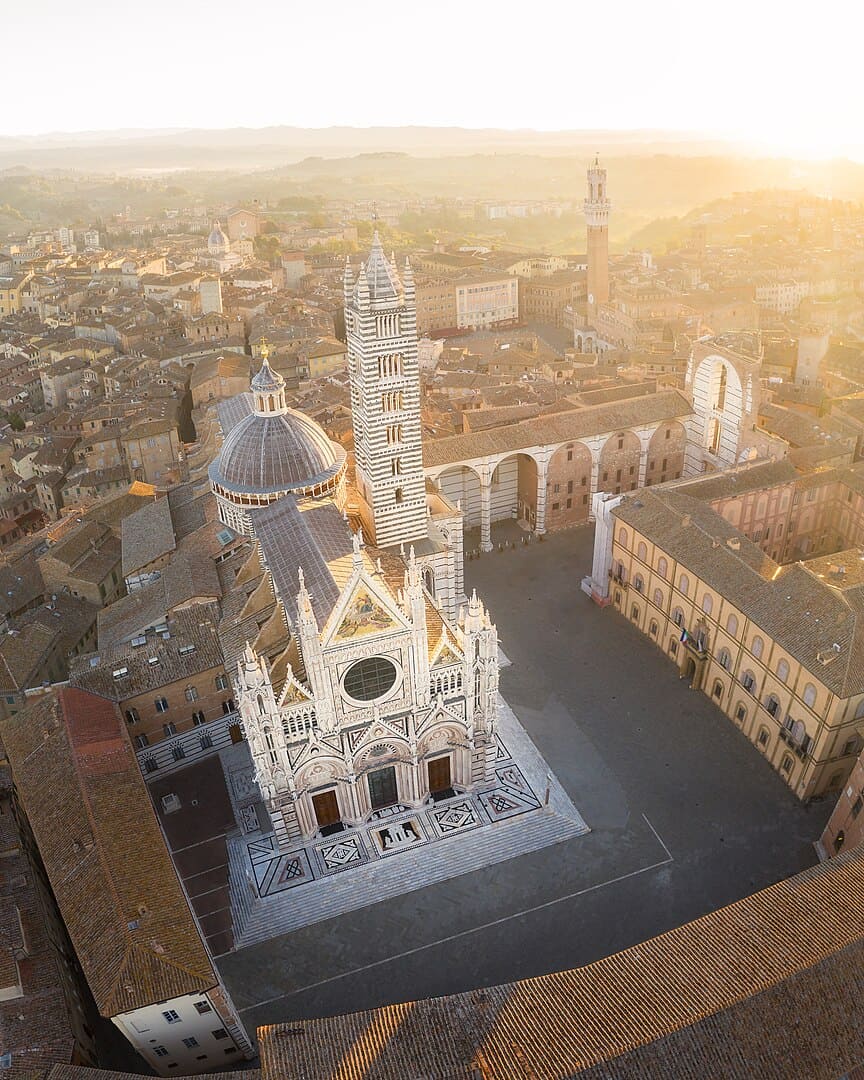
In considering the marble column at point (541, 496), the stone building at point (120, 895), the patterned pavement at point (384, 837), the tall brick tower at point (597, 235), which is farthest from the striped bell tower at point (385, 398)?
the tall brick tower at point (597, 235)

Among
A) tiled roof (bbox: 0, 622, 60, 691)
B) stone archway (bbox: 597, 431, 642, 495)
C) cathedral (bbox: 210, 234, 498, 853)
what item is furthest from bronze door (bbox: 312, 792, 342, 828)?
stone archway (bbox: 597, 431, 642, 495)

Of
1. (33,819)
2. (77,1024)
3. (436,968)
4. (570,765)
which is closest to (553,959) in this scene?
(436,968)

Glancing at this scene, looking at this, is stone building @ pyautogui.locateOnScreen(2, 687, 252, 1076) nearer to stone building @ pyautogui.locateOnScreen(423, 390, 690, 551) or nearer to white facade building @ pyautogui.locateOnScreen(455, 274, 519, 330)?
stone building @ pyautogui.locateOnScreen(423, 390, 690, 551)

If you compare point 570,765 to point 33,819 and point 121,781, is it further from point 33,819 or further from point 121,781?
point 33,819

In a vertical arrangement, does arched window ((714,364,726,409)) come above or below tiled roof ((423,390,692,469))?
above

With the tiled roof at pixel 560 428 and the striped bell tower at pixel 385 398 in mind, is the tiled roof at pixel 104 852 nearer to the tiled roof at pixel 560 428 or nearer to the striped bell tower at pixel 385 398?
the striped bell tower at pixel 385 398

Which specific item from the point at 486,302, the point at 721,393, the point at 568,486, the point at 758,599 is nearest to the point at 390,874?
the point at 758,599

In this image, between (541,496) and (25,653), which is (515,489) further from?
(25,653)
